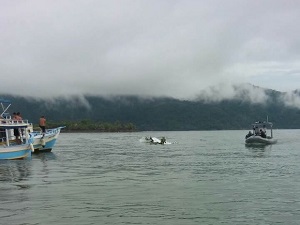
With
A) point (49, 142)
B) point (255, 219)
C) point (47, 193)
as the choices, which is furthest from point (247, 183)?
point (49, 142)

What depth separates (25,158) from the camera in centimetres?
5556

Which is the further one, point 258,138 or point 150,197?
point 258,138

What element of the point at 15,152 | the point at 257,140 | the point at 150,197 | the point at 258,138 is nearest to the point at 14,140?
the point at 15,152

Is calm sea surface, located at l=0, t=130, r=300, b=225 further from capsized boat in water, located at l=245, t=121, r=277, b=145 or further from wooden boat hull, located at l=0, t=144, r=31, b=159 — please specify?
capsized boat in water, located at l=245, t=121, r=277, b=145

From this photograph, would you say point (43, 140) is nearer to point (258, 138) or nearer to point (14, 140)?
point (14, 140)

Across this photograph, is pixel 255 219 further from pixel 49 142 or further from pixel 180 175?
pixel 49 142

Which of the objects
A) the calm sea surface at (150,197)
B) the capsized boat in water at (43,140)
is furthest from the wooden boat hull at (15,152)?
the capsized boat in water at (43,140)

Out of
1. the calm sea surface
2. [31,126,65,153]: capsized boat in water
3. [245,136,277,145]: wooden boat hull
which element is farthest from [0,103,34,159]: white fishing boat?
[245,136,277,145]: wooden boat hull

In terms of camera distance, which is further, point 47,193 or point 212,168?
point 212,168

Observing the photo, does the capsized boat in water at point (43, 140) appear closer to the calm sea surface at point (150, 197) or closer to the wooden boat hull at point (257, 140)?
the calm sea surface at point (150, 197)

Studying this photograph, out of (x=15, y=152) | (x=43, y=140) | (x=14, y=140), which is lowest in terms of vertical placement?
(x=15, y=152)

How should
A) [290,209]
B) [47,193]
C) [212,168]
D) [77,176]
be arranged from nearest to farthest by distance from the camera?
[290,209], [47,193], [77,176], [212,168]

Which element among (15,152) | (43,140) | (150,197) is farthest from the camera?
(43,140)

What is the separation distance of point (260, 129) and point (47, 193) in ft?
262
